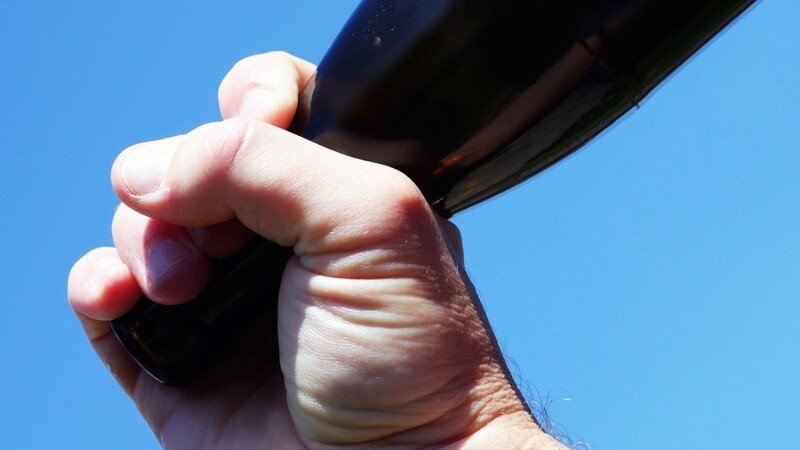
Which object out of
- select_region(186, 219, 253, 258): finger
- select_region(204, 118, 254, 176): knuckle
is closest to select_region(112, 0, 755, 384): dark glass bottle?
select_region(186, 219, 253, 258): finger

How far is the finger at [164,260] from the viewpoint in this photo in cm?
133

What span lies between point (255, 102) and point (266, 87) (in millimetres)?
45

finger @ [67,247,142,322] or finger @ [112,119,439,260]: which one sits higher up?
finger @ [112,119,439,260]

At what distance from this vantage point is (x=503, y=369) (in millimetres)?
1327

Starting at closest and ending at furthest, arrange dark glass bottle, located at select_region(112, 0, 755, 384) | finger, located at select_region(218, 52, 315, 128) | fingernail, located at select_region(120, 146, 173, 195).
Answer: dark glass bottle, located at select_region(112, 0, 755, 384) < fingernail, located at select_region(120, 146, 173, 195) < finger, located at select_region(218, 52, 315, 128)

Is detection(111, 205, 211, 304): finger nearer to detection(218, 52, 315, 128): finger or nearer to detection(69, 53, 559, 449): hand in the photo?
detection(69, 53, 559, 449): hand

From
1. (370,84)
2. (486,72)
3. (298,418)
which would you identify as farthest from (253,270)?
(486,72)

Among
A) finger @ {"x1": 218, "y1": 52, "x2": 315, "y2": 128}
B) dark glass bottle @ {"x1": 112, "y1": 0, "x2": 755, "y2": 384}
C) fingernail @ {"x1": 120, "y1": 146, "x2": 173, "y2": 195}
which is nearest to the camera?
dark glass bottle @ {"x1": 112, "y1": 0, "x2": 755, "y2": 384}

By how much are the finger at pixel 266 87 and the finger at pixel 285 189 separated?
0.17m

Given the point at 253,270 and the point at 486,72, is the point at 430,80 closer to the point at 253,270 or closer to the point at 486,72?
the point at 486,72

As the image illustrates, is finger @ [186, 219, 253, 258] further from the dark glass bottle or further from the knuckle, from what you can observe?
the knuckle

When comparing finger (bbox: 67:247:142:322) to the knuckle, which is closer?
the knuckle

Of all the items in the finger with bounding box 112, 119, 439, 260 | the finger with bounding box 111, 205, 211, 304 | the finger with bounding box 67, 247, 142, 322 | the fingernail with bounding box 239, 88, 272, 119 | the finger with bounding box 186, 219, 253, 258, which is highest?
the fingernail with bounding box 239, 88, 272, 119

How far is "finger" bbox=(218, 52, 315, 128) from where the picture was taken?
1430mm
